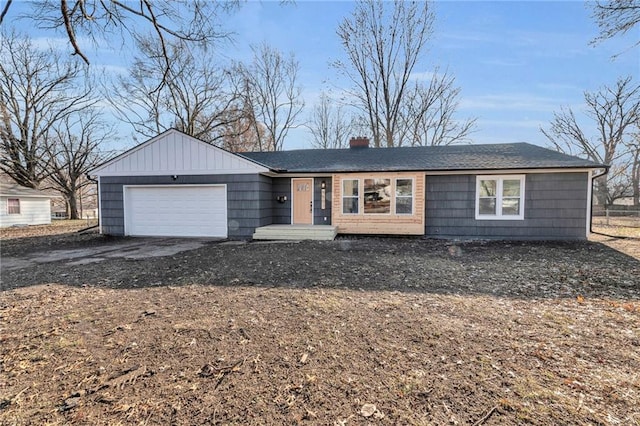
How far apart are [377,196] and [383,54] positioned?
1468cm

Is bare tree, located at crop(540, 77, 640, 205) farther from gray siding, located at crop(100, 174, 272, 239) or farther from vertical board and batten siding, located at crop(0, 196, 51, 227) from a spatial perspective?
vertical board and batten siding, located at crop(0, 196, 51, 227)

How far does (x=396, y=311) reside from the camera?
12.9 feet

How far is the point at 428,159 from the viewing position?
443 inches

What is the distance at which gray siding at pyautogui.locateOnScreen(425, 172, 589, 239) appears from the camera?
9.60 metres

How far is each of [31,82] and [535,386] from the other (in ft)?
98.3

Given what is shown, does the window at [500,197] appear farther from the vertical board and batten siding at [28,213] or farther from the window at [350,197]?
the vertical board and batten siding at [28,213]

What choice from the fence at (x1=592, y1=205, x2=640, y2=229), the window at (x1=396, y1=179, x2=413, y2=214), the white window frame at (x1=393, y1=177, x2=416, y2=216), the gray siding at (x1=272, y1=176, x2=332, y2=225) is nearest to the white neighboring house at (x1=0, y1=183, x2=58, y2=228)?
the gray siding at (x1=272, y1=176, x2=332, y2=225)

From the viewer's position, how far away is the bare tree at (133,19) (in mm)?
5469

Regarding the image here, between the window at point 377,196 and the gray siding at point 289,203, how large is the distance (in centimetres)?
141

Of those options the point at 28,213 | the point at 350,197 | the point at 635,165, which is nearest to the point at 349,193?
the point at 350,197

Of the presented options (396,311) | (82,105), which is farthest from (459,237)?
(82,105)

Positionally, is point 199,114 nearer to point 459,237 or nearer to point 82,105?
point 82,105

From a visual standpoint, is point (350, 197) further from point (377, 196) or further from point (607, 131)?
point (607, 131)

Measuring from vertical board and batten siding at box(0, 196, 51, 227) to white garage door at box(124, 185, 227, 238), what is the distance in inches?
528
